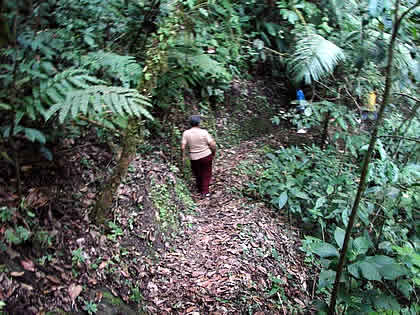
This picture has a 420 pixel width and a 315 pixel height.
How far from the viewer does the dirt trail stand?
13.4 feet

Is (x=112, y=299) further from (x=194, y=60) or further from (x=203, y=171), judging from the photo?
(x=194, y=60)

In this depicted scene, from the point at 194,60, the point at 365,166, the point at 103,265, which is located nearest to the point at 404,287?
the point at 365,166

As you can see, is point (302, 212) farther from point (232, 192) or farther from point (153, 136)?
point (153, 136)

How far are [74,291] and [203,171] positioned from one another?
3270 mm

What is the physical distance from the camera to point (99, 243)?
3768mm

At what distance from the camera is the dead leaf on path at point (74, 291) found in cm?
309

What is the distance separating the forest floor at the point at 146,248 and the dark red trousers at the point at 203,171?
0.20m

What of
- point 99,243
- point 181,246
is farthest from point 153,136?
point 99,243

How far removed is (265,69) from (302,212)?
4.84m

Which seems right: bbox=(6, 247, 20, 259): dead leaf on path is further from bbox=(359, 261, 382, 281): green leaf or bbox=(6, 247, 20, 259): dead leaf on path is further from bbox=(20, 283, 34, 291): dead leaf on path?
bbox=(359, 261, 382, 281): green leaf

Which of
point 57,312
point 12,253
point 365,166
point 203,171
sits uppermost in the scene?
point 365,166

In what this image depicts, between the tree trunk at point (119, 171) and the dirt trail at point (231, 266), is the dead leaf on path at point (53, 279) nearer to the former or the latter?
the tree trunk at point (119, 171)

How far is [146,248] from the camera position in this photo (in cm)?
431

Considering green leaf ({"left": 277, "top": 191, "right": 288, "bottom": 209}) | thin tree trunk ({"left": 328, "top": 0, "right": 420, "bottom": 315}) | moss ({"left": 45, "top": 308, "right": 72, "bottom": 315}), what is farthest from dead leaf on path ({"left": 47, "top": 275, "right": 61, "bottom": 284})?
green leaf ({"left": 277, "top": 191, "right": 288, "bottom": 209})
